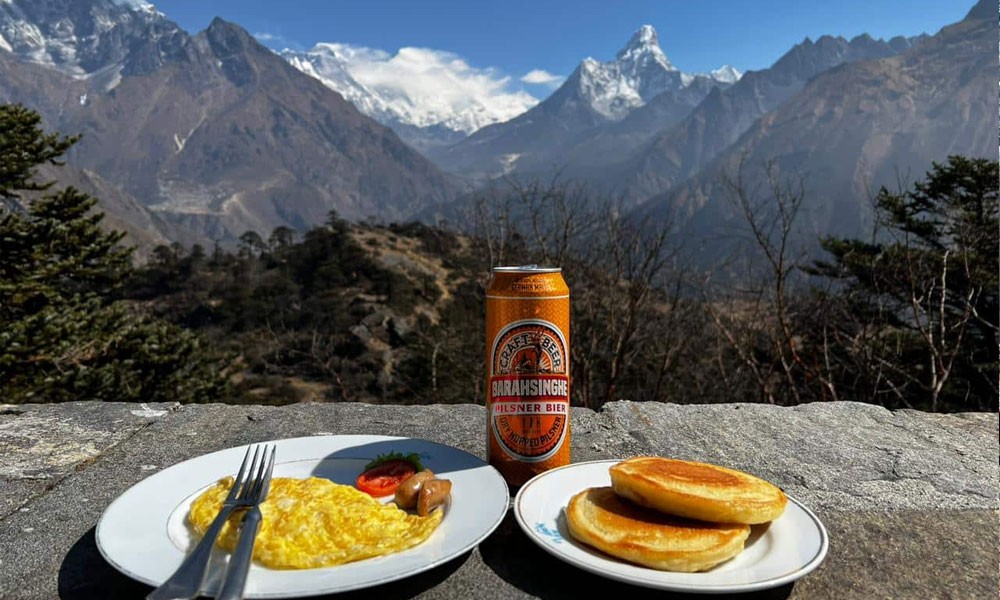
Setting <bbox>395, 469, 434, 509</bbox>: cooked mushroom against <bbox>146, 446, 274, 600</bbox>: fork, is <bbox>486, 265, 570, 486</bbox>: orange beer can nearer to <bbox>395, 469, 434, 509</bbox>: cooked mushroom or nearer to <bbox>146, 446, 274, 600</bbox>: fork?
<bbox>395, 469, 434, 509</bbox>: cooked mushroom

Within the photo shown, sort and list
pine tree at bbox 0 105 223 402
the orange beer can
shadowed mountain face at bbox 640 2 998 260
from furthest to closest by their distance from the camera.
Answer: shadowed mountain face at bbox 640 2 998 260 < pine tree at bbox 0 105 223 402 < the orange beer can

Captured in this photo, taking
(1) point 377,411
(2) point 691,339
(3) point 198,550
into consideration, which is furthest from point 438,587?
(2) point 691,339

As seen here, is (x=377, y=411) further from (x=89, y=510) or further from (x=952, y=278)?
(x=952, y=278)

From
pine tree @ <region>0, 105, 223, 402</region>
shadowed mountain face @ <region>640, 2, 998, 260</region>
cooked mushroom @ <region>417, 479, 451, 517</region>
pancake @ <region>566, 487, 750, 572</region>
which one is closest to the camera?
pancake @ <region>566, 487, 750, 572</region>

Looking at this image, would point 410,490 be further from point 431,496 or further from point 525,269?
point 525,269

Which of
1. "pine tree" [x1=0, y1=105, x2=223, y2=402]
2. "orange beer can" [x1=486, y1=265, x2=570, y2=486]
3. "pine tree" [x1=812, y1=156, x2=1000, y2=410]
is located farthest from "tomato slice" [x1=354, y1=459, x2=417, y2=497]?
"pine tree" [x1=812, y1=156, x2=1000, y2=410]

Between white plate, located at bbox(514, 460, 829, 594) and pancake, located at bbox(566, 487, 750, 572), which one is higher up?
pancake, located at bbox(566, 487, 750, 572)

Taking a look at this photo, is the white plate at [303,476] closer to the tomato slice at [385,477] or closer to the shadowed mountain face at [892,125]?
the tomato slice at [385,477]
